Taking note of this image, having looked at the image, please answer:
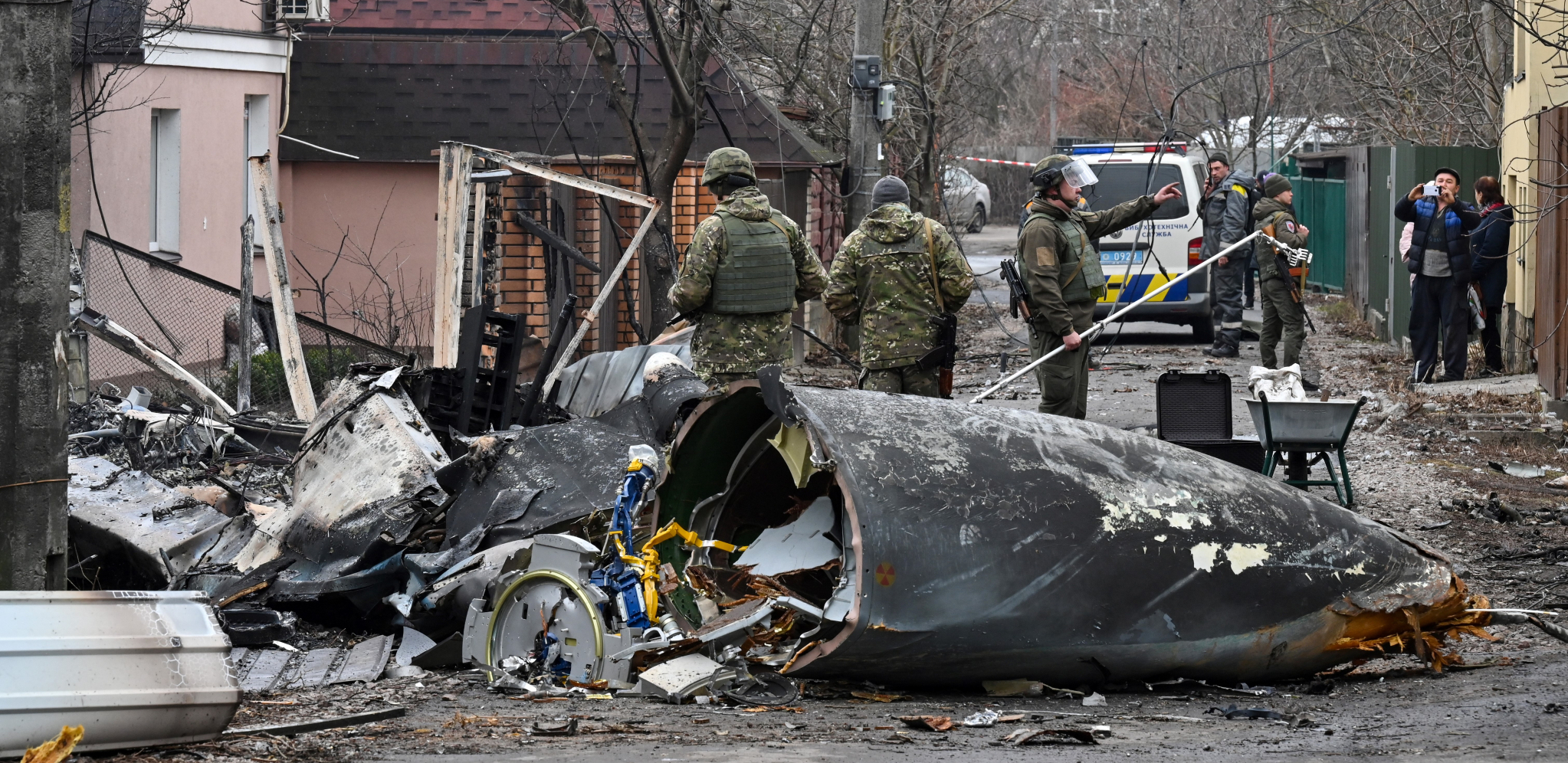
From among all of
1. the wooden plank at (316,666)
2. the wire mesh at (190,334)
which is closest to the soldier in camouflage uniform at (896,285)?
the wooden plank at (316,666)

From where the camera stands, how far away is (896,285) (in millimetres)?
8273

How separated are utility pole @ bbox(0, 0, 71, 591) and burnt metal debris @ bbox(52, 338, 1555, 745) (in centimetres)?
97

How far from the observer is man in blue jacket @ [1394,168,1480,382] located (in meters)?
12.7

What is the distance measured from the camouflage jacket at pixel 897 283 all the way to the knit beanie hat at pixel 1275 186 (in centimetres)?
569

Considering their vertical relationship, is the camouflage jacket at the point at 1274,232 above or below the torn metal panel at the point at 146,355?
above

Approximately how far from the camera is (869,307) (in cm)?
833

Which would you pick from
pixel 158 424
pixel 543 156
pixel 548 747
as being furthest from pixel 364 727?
pixel 543 156

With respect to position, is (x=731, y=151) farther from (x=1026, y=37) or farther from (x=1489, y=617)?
(x=1026, y=37)

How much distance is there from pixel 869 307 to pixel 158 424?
4.43 meters

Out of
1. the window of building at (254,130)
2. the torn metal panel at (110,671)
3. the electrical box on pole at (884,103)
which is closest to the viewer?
the torn metal panel at (110,671)

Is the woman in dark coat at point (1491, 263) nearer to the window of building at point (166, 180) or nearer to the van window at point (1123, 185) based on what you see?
the van window at point (1123, 185)

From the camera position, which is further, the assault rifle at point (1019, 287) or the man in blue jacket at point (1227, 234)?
the man in blue jacket at point (1227, 234)

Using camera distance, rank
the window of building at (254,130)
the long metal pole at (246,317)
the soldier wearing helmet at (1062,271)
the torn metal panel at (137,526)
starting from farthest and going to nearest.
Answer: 1. the window of building at (254,130)
2. the long metal pole at (246,317)
3. the soldier wearing helmet at (1062,271)
4. the torn metal panel at (137,526)

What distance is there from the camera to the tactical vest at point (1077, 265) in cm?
850
